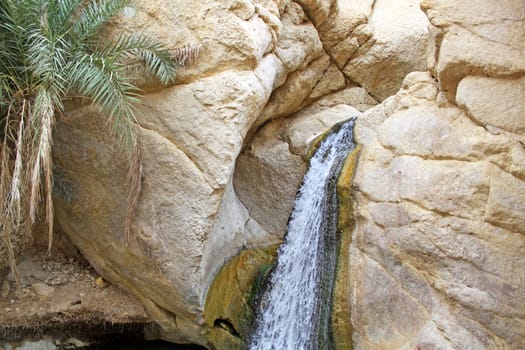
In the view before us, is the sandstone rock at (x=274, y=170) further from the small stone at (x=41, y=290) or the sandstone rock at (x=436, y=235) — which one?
the small stone at (x=41, y=290)

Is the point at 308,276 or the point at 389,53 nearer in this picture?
the point at 308,276

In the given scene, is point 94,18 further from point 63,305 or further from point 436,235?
point 436,235

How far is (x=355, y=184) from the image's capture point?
23.1 ft

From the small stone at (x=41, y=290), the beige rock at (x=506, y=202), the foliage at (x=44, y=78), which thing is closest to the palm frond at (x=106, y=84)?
the foliage at (x=44, y=78)

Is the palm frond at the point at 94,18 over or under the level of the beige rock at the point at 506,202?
over

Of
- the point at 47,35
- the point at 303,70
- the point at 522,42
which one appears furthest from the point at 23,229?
the point at 522,42

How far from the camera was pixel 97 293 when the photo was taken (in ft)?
26.0

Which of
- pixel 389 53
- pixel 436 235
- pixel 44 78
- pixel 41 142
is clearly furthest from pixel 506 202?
pixel 389 53

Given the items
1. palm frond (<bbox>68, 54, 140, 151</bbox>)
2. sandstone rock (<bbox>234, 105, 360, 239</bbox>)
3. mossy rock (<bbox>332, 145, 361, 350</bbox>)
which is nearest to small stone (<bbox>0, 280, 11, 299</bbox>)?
palm frond (<bbox>68, 54, 140, 151</bbox>)

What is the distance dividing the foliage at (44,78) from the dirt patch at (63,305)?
1347 millimetres

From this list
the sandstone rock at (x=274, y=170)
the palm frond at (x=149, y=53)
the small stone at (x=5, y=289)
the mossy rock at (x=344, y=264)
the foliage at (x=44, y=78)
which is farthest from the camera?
the sandstone rock at (x=274, y=170)

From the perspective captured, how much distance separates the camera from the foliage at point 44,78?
233 inches

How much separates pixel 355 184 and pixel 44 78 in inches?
169

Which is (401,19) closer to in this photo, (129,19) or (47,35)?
(129,19)
